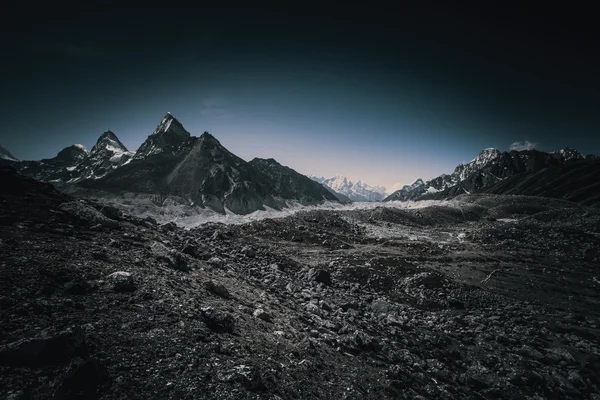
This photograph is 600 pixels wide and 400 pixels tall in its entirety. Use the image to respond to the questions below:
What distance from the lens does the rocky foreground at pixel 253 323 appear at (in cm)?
778

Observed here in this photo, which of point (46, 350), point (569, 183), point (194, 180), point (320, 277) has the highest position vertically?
point (569, 183)

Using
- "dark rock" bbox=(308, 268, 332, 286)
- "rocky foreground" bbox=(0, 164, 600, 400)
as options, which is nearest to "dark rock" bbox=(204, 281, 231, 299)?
"rocky foreground" bbox=(0, 164, 600, 400)

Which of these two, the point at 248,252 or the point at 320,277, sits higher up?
the point at 248,252

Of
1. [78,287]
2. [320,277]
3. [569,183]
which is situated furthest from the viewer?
[569,183]

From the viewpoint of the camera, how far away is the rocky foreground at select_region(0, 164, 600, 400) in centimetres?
778

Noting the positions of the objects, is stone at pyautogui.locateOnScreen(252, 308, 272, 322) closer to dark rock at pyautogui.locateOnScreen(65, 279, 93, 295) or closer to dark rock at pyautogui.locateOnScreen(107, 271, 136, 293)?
dark rock at pyautogui.locateOnScreen(107, 271, 136, 293)

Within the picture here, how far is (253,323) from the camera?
13016 millimetres

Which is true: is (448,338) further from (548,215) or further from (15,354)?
(548,215)

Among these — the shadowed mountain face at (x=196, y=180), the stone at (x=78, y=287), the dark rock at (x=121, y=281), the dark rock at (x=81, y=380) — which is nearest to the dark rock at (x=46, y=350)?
the dark rock at (x=81, y=380)

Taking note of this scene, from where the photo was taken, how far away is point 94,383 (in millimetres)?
6789

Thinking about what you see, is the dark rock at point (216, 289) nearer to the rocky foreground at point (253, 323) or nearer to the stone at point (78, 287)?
the rocky foreground at point (253, 323)

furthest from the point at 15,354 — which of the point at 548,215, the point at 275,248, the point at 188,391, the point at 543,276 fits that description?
the point at 548,215

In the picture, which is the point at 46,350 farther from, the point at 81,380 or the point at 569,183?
the point at 569,183

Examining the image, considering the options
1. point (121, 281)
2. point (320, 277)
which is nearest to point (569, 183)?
point (320, 277)
